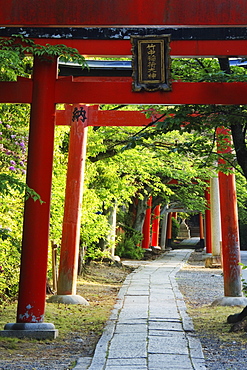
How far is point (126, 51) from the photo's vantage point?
7504 mm

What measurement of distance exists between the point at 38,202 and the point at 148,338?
2407 mm

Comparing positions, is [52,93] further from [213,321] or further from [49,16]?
[213,321]

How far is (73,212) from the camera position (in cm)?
1034

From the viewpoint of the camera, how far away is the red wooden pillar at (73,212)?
400 inches

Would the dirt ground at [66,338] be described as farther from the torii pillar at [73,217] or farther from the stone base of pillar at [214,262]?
the stone base of pillar at [214,262]

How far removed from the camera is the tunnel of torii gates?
7176mm

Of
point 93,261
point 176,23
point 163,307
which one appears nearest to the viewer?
point 176,23

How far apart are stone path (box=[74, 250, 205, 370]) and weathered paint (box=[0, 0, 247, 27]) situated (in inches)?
168

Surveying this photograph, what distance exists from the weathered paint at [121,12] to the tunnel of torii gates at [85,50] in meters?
0.01

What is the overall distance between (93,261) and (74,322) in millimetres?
9552

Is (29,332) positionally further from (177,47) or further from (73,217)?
(177,47)

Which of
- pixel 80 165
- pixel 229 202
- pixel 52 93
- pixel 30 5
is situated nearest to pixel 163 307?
pixel 229 202

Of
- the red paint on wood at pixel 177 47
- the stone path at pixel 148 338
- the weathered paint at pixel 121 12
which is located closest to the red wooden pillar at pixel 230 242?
the stone path at pixel 148 338

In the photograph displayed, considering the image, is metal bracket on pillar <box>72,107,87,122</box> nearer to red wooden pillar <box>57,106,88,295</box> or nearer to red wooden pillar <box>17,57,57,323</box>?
red wooden pillar <box>57,106,88,295</box>
